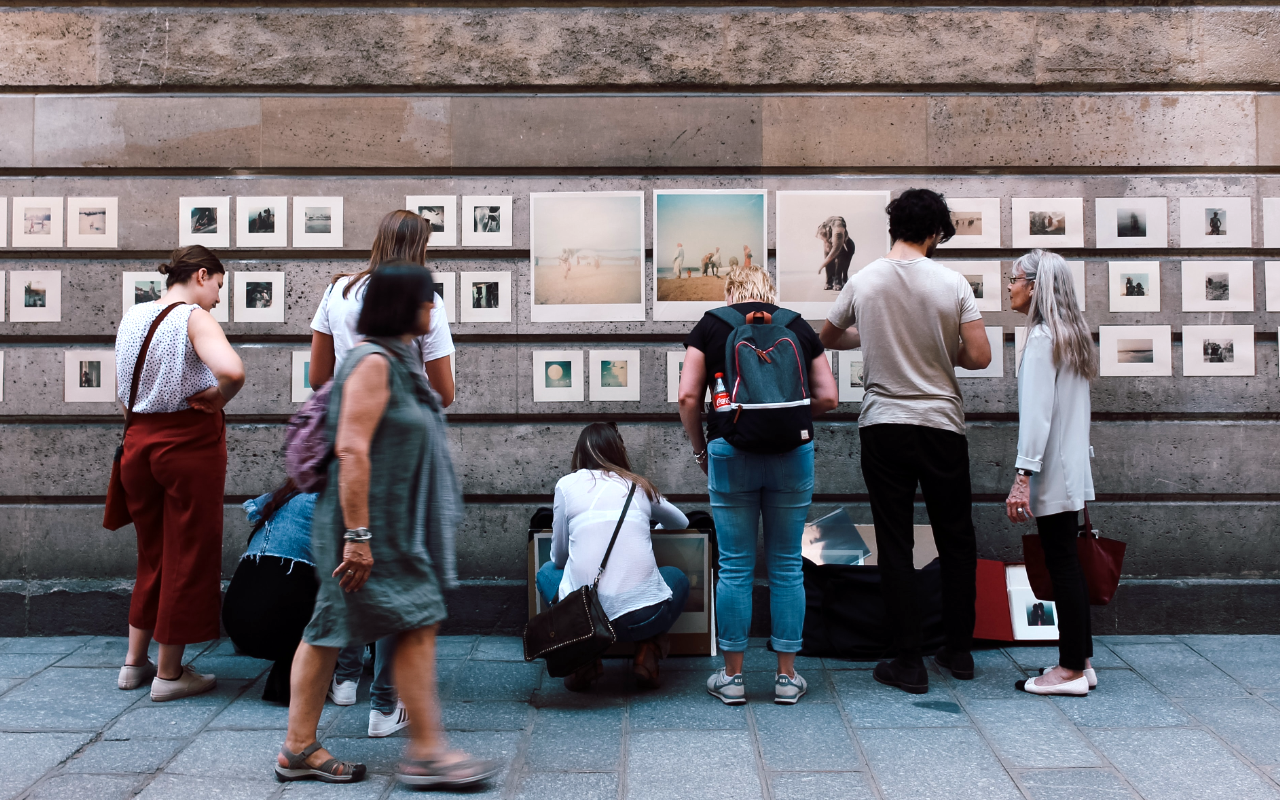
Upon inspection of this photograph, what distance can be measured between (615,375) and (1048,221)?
8.51 ft

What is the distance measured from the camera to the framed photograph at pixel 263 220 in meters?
5.11

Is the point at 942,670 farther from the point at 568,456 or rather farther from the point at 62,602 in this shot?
the point at 62,602

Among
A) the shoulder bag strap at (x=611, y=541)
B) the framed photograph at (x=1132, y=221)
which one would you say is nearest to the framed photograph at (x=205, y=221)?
the shoulder bag strap at (x=611, y=541)

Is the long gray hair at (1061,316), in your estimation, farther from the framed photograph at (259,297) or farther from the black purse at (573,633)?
the framed photograph at (259,297)

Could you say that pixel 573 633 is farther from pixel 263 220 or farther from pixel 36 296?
pixel 36 296

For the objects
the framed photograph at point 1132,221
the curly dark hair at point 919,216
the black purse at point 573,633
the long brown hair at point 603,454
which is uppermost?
the framed photograph at point 1132,221

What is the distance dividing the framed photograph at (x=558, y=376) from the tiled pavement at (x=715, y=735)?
4.83ft

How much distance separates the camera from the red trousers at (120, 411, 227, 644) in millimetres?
3904

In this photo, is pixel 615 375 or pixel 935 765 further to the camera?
pixel 615 375

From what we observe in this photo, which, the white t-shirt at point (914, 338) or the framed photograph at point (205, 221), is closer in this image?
the white t-shirt at point (914, 338)

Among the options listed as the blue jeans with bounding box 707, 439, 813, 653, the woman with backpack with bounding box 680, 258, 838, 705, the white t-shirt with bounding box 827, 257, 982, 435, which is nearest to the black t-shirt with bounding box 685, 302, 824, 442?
the woman with backpack with bounding box 680, 258, 838, 705

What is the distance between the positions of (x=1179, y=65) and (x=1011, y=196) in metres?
1.17

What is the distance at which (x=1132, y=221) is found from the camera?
5102 millimetres

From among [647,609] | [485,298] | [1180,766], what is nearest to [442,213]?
[485,298]
